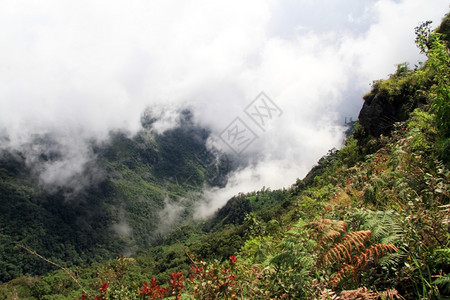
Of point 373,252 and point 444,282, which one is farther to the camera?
point 373,252

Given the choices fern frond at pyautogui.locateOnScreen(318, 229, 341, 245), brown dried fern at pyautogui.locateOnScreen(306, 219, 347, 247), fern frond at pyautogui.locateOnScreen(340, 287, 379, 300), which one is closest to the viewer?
fern frond at pyautogui.locateOnScreen(340, 287, 379, 300)

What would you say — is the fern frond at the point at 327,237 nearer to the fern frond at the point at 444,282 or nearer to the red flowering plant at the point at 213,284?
the fern frond at the point at 444,282

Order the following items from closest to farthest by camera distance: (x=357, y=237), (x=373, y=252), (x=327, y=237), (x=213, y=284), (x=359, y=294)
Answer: (x=359, y=294)
(x=373, y=252)
(x=357, y=237)
(x=327, y=237)
(x=213, y=284)

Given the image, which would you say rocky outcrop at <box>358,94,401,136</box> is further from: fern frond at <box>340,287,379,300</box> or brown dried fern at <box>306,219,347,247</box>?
fern frond at <box>340,287,379,300</box>

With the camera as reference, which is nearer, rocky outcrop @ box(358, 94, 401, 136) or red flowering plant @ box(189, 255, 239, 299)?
red flowering plant @ box(189, 255, 239, 299)

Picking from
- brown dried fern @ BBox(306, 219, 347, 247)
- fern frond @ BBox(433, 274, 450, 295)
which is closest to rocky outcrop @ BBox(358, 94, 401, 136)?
brown dried fern @ BBox(306, 219, 347, 247)

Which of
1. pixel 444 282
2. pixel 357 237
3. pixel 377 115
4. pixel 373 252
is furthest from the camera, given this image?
pixel 377 115

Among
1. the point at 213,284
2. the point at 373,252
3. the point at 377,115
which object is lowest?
the point at 373,252

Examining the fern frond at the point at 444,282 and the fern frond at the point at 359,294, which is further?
the fern frond at the point at 359,294

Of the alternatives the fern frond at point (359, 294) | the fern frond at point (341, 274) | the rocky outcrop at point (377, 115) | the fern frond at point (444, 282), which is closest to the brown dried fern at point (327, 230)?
the fern frond at point (341, 274)

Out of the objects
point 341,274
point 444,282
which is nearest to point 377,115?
point 341,274

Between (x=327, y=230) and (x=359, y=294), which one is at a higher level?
(x=327, y=230)

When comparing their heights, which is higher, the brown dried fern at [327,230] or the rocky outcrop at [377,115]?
the rocky outcrop at [377,115]

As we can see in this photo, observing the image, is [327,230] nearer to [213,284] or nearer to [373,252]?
[373,252]
